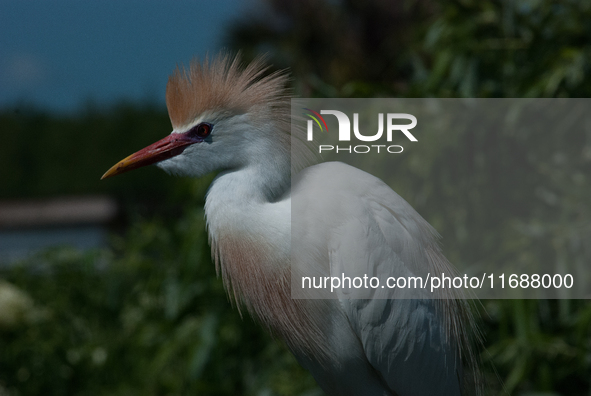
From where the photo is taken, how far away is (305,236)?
904 millimetres

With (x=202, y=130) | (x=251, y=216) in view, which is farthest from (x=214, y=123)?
(x=251, y=216)

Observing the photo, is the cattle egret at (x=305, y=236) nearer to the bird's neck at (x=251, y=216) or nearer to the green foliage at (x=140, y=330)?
the bird's neck at (x=251, y=216)

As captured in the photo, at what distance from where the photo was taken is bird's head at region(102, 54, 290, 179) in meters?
0.81

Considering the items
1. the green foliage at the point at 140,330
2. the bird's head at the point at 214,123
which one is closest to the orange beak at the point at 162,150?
the bird's head at the point at 214,123

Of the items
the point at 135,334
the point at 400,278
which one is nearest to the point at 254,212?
the point at 400,278

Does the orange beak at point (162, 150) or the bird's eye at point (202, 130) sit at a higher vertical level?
the bird's eye at point (202, 130)

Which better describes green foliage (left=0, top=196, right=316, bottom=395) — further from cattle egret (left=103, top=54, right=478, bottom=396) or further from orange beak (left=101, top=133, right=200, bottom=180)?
orange beak (left=101, top=133, right=200, bottom=180)

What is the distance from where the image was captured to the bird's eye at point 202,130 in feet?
2.70

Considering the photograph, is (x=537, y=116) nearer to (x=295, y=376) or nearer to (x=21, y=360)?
(x=295, y=376)

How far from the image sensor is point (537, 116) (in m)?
2.06

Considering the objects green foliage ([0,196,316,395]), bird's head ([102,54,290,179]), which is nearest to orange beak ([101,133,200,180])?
bird's head ([102,54,290,179])

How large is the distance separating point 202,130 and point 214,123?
22mm

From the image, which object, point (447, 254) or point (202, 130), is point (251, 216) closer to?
point (202, 130)

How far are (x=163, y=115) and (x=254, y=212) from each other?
5331 millimetres
